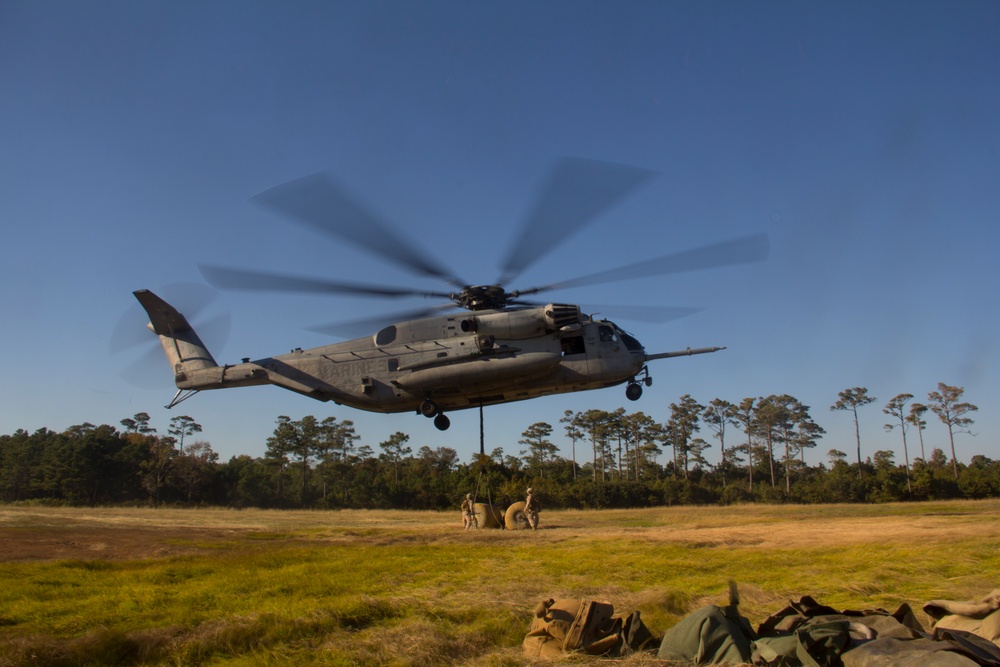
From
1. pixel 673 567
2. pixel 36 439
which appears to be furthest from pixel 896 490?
pixel 36 439

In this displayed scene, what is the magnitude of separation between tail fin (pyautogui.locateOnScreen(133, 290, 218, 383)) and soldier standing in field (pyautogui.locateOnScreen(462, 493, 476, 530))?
9.93 m

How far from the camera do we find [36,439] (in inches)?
2633

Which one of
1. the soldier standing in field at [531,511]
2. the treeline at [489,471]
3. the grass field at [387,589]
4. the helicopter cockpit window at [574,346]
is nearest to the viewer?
the grass field at [387,589]

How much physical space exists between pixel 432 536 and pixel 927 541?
1059 centimetres

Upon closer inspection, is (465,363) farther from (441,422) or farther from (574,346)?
(574,346)

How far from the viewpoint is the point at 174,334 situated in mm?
18891

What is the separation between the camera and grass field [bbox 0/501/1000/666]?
17.1 feet

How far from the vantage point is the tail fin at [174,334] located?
18281 millimetres

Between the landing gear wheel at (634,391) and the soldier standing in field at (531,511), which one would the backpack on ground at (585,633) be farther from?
the soldier standing in field at (531,511)

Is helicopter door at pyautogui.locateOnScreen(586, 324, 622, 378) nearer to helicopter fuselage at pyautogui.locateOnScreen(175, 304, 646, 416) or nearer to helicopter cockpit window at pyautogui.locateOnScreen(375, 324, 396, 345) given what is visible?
helicopter fuselage at pyautogui.locateOnScreen(175, 304, 646, 416)

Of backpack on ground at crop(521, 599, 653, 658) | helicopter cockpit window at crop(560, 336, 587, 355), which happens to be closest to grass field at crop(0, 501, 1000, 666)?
backpack on ground at crop(521, 599, 653, 658)

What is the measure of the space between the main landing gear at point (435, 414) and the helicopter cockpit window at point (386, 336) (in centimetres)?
185

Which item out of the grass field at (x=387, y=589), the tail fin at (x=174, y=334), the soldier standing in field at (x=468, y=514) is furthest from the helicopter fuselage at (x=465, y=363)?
the soldier standing in field at (x=468, y=514)

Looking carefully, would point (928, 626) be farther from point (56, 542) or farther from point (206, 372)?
point (206, 372)
